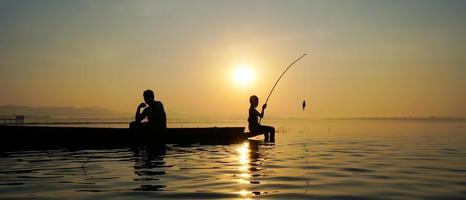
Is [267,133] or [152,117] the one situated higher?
[152,117]

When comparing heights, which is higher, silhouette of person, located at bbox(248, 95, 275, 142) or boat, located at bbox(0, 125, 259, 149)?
silhouette of person, located at bbox(248, 95, 275, 142)

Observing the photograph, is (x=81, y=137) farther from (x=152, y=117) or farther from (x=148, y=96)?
(x=148, y=96)

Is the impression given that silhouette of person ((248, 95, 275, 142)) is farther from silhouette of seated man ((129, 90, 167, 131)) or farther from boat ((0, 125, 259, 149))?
silhouette of seated man ((129, 90, 167, 131))

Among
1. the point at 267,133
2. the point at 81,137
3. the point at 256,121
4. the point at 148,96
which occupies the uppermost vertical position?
the point at 148,96

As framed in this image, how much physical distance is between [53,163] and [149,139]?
6.85 m

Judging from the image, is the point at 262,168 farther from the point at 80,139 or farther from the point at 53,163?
the point at 80,139

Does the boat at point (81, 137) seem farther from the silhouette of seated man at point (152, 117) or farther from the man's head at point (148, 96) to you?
the man's head at point (148, 96)

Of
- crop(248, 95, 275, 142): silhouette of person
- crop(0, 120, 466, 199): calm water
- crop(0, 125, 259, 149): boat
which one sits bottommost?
crop(0, 120, 466, 199): calm water

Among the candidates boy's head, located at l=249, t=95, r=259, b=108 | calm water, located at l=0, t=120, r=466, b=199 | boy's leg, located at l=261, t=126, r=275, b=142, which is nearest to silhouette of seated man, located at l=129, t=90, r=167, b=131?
calm water, located at l=0, t=120, r=466, b=199

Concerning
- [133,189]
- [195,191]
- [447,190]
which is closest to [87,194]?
[133,189]

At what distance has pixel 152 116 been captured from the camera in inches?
726

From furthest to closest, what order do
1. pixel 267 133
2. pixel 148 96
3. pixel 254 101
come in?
1. pixel 267 133
2. pixel 254 101
3. pixel 148 96

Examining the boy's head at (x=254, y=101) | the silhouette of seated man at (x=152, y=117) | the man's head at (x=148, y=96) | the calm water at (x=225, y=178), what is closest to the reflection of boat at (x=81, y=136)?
the silhouette of seated man at (x=152, y=117)

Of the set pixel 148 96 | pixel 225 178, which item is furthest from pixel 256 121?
pixel 225 178
